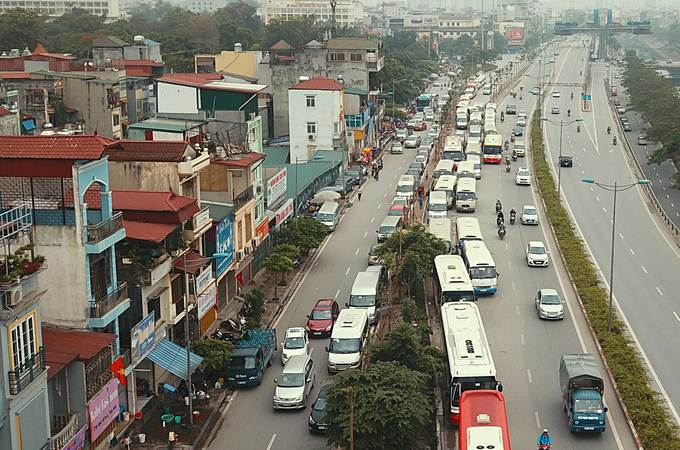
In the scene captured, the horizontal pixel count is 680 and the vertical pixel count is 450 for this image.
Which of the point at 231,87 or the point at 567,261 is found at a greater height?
the point at 231,87

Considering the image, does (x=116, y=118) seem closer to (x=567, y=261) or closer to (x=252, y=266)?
(x=252, y=266)

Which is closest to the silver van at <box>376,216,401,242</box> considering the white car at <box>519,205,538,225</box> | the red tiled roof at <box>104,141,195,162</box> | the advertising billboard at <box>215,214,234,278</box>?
the white car at <box>519,205,538,225</box>

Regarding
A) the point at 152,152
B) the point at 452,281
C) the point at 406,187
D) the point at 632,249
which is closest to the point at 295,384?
the point at 152,152

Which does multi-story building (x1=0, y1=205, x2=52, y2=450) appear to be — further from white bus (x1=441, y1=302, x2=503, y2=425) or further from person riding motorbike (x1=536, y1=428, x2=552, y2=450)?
person riding motorbike (x1=536, y1=428, x2=552, y2=450)

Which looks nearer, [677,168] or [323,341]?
[323,341]

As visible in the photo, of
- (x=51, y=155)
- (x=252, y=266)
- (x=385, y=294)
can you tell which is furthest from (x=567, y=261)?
(x=51, y=155)

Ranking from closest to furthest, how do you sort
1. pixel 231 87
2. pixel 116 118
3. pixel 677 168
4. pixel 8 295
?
pixel 8 295, pixel 231 87, pixel 116 118, pixel 677 168

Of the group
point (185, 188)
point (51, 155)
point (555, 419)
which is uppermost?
point (51, 155)
